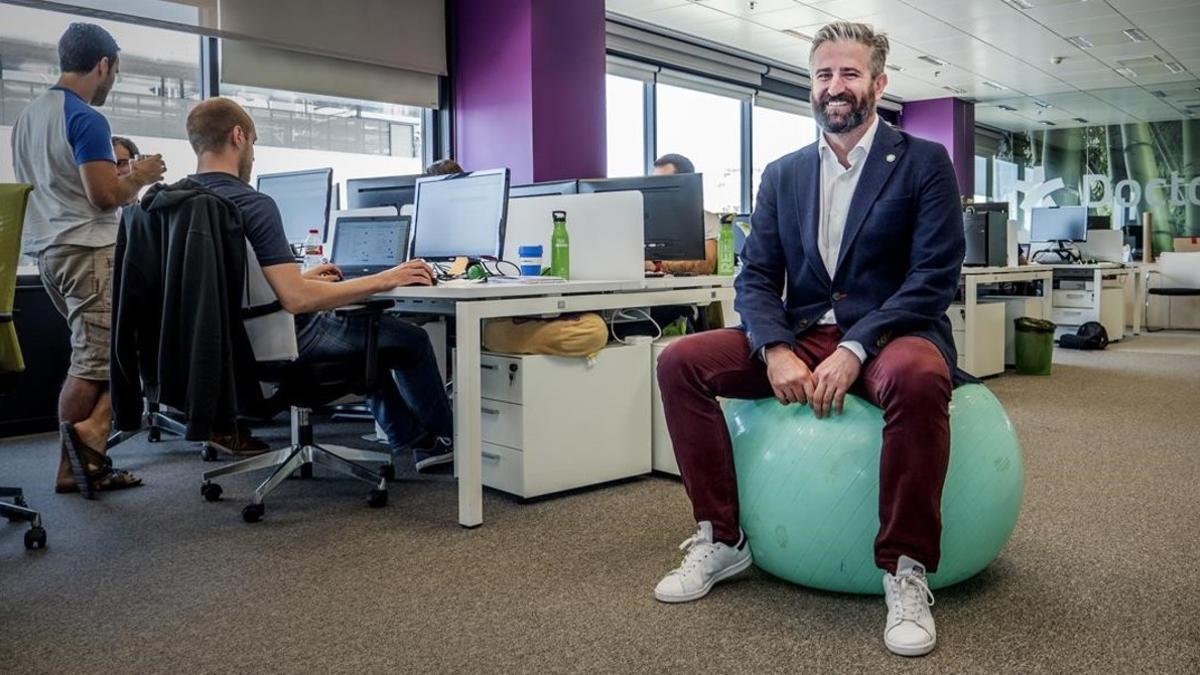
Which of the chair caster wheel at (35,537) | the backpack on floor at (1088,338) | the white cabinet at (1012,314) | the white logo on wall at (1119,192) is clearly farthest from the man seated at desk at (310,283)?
the white logo on wall at (1119,192)

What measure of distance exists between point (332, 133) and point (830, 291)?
4.32 meters

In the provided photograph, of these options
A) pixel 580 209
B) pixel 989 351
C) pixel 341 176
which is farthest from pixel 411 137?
pixel 989 351

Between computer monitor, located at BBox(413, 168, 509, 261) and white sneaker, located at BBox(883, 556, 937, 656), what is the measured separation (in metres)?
1.72

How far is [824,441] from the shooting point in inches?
72.2

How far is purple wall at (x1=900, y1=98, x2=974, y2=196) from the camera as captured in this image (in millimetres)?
10695

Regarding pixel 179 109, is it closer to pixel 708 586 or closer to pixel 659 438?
pixel 659 438

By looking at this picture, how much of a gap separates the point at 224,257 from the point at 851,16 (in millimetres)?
5972

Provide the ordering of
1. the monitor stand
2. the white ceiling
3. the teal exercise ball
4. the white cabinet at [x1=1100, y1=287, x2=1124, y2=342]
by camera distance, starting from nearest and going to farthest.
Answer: the teal exercise ball
the white ceiling
the white cabinet at [x1=1100, y1=287, x2=1124, y2=342]
the monitor stand

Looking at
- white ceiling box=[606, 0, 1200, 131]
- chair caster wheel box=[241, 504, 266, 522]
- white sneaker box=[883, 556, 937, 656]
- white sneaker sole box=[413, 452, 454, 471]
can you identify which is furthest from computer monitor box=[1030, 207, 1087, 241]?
chair caster wheel box=[241, 504, 266, 522]

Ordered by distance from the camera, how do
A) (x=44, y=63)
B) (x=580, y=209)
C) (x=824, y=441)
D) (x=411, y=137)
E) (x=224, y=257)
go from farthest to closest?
1. (x=411, y=137)
2. (x=44, y=63)
3. (x=580, y=209)
4. (x=224, y=257)
5. (x=824, y=441)

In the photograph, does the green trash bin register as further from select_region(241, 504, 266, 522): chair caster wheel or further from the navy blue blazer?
select_region(241, 504, 266, 522): chair caster wheel

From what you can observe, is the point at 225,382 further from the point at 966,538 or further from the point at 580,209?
the point at 966,538

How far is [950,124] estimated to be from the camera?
420 inches

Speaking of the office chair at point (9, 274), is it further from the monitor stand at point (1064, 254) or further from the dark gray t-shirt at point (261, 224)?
the monitor stand at point (1064, 254)
